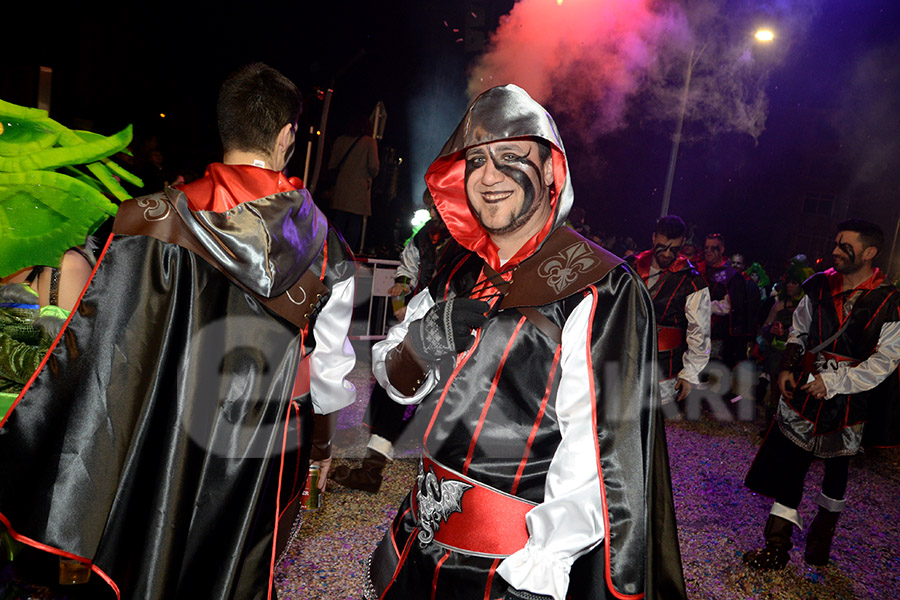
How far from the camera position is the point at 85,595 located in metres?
2.21

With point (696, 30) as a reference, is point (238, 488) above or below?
below

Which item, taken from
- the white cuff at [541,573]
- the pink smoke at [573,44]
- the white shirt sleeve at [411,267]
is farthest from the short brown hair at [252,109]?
the pink smoke at [573,44]

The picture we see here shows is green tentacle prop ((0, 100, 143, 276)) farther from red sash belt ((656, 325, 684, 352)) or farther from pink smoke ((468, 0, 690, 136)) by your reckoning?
pink smoke ((468, 0, 690, 136))

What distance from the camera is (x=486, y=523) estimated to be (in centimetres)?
167

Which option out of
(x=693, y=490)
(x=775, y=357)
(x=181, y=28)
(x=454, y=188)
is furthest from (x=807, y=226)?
(x=454, y=188)

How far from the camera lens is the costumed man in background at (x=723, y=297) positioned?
27.4 ft

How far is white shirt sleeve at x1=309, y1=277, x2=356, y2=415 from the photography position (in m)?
2.49

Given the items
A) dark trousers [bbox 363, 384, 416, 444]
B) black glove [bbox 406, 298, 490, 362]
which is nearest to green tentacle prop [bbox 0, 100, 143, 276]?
black glove [bbox 406, 298, 490, 362]

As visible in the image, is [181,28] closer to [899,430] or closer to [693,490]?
[693,490]

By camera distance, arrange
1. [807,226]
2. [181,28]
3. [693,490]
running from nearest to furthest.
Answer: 1. [693,490]
2. [181,28]
3. [807,226]

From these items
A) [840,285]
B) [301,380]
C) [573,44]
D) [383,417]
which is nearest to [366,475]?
[383,417]

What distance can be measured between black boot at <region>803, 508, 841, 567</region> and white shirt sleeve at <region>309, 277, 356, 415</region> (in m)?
3.87

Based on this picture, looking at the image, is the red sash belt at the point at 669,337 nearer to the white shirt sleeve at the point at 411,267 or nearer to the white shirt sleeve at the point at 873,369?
the white shirt sleeve at the point at 873,369

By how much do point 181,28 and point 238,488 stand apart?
7768 mm
